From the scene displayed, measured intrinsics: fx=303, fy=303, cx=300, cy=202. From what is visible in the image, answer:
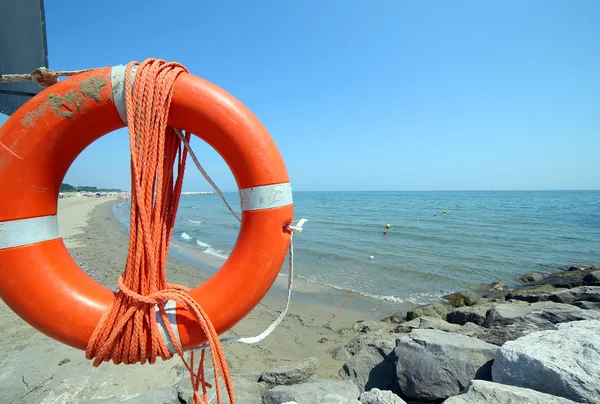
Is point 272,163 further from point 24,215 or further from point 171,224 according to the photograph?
point 24,215

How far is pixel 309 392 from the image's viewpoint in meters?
2.28

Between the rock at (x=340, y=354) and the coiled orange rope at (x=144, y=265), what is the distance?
8.97 ft

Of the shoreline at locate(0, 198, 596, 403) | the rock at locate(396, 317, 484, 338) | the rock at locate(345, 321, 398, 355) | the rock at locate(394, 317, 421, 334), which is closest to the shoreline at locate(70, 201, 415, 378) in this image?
the shoreline at locate(0, 198, 596, 403)

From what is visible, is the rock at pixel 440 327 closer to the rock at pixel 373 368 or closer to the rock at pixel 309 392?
the rock at pixel 373 368

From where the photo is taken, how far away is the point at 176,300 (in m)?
1.22

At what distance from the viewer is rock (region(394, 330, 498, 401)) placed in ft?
7.89

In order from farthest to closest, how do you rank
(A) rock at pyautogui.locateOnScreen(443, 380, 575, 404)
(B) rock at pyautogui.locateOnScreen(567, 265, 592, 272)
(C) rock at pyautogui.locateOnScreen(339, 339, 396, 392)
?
(B) rock at pyautogui.locateOnScreen(567, 265, 592, 272)
(C) rock at pyautogui.locateOnScreen(339, 339, 396, 392)
(A) rock at pyautogui.locateOnScreen(443, 380, 575, 404)

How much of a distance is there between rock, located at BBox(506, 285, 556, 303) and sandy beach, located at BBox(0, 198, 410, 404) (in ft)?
7.76

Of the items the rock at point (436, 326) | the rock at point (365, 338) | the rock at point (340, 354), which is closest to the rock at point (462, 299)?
the rock at point (436, 326)

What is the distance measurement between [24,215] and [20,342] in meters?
3.31

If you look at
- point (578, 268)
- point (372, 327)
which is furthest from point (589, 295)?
point (578, 268)

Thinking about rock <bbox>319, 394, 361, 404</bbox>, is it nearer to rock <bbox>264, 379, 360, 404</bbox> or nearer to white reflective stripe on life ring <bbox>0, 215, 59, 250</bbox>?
rock <bbox>264, 379, 360, 404</bbox>

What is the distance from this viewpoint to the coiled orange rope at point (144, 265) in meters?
1.20

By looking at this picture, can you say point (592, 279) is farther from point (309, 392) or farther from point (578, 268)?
point (309, 392)
